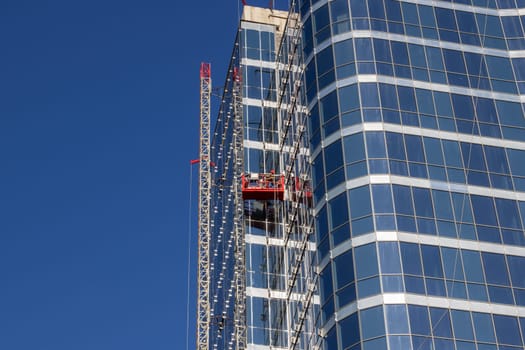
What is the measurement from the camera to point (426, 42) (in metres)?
95.8

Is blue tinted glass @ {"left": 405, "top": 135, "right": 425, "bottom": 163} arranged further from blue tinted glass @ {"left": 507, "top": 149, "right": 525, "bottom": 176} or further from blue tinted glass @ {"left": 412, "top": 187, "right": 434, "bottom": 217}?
blue tinted glass @ {"left": 507, "top": 149, "right": 525, "bottom": 176}

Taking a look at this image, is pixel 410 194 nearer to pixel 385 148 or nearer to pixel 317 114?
pixel 385 148

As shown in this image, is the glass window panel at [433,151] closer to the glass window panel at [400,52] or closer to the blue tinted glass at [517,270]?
the glass window panel at [400,52]

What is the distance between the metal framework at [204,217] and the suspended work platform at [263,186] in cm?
3205

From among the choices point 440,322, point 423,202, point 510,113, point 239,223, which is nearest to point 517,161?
point 510,113

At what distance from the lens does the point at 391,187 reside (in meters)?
85.8

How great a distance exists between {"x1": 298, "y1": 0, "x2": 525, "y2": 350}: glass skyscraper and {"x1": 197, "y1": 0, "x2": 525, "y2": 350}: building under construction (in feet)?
0.32

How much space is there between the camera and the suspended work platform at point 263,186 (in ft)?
356

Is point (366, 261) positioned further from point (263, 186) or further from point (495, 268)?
point (263, 186)

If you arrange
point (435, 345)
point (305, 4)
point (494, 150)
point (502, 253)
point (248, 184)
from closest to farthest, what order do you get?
point (435, 345) → point (502, 253) → point (494, 150) → point (305, 4) → point (248, 184)

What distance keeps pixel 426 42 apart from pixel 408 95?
19.8 ft

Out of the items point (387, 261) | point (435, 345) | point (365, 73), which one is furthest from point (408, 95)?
point (435, 345)

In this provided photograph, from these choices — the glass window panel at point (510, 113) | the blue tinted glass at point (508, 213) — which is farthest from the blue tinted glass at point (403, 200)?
the glass window panel at point (510, 113)

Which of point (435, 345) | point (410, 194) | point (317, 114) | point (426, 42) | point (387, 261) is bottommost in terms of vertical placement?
point (435, 345)
